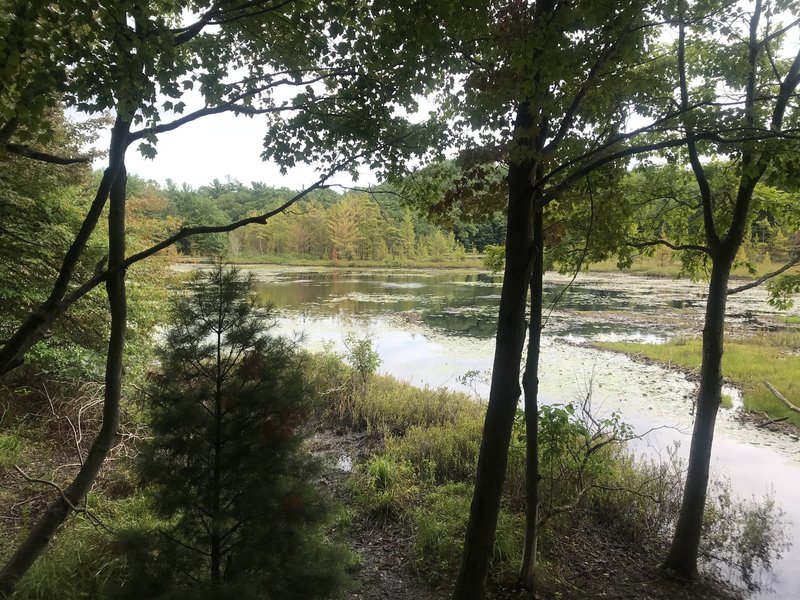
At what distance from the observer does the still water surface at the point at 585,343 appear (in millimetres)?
7129

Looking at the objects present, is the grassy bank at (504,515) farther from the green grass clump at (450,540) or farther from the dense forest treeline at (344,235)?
the dense forest treeline at (344,235)

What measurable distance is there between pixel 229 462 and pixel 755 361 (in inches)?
555

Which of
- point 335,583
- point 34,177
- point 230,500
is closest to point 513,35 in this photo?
point 230,500

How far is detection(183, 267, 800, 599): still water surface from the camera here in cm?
713

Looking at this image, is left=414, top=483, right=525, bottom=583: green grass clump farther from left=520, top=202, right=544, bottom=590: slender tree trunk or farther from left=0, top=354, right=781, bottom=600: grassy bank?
left=520, top=202, right=544, bottom=590: slender tree trunk

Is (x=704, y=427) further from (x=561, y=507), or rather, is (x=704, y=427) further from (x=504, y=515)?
(x=504, y=515)

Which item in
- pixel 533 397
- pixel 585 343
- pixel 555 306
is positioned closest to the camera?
pixel 533 397

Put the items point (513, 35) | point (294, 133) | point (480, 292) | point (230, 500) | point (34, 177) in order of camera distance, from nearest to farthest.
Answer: point (230, 500) → point (513, 35) → point (294, 133) → point (34, 177) → point (480, 292)

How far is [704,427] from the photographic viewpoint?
4.34 m

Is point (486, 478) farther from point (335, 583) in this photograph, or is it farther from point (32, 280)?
point (32, 280)

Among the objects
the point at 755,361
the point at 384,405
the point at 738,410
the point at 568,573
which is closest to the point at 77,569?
the point at 568,573

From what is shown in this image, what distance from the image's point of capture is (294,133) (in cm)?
363

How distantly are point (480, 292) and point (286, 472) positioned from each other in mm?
27961

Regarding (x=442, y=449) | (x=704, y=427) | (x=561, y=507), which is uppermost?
(x=704, y=427)
